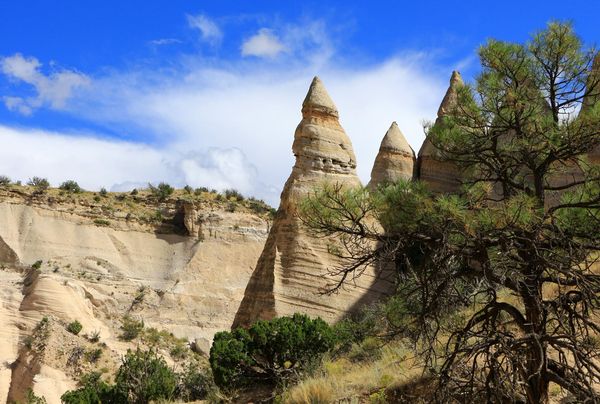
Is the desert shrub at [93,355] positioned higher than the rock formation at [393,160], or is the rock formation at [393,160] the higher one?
the rock formation at [393,160]

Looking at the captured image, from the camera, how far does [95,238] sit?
40969 mm

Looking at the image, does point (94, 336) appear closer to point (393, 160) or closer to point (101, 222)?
point (101, 222)

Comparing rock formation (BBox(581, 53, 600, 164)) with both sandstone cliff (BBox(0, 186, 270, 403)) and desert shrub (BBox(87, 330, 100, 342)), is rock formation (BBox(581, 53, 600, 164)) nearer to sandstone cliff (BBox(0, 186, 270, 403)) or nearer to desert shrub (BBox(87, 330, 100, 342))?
sandstone cliff (BBox(0, 186, 270, 403))

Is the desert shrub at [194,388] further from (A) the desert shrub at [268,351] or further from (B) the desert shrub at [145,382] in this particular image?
(A) the desert shrub at [268,351]

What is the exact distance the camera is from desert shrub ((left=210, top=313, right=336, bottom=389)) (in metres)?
13.9

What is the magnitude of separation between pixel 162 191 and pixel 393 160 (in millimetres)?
25335

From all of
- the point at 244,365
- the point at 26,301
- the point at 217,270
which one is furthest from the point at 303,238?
the point at 217,270

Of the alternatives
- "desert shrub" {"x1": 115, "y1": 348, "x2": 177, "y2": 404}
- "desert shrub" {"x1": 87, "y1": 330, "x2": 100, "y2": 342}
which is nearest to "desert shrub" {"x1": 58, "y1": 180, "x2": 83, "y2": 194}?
"desert shrub" {"x1": 87, "y1": 330, "x2": 100, "y2": 342}

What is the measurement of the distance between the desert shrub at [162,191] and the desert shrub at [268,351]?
3302 cm

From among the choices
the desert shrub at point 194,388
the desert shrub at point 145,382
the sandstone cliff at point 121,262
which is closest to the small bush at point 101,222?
the sandstone cliff at point 121,262

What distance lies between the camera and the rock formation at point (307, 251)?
68.4 ft

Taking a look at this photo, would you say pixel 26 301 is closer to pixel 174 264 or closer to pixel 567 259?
pixel 174 264

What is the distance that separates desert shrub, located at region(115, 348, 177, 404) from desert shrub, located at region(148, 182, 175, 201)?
1190 inches

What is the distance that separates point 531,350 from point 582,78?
3422 millimetres
